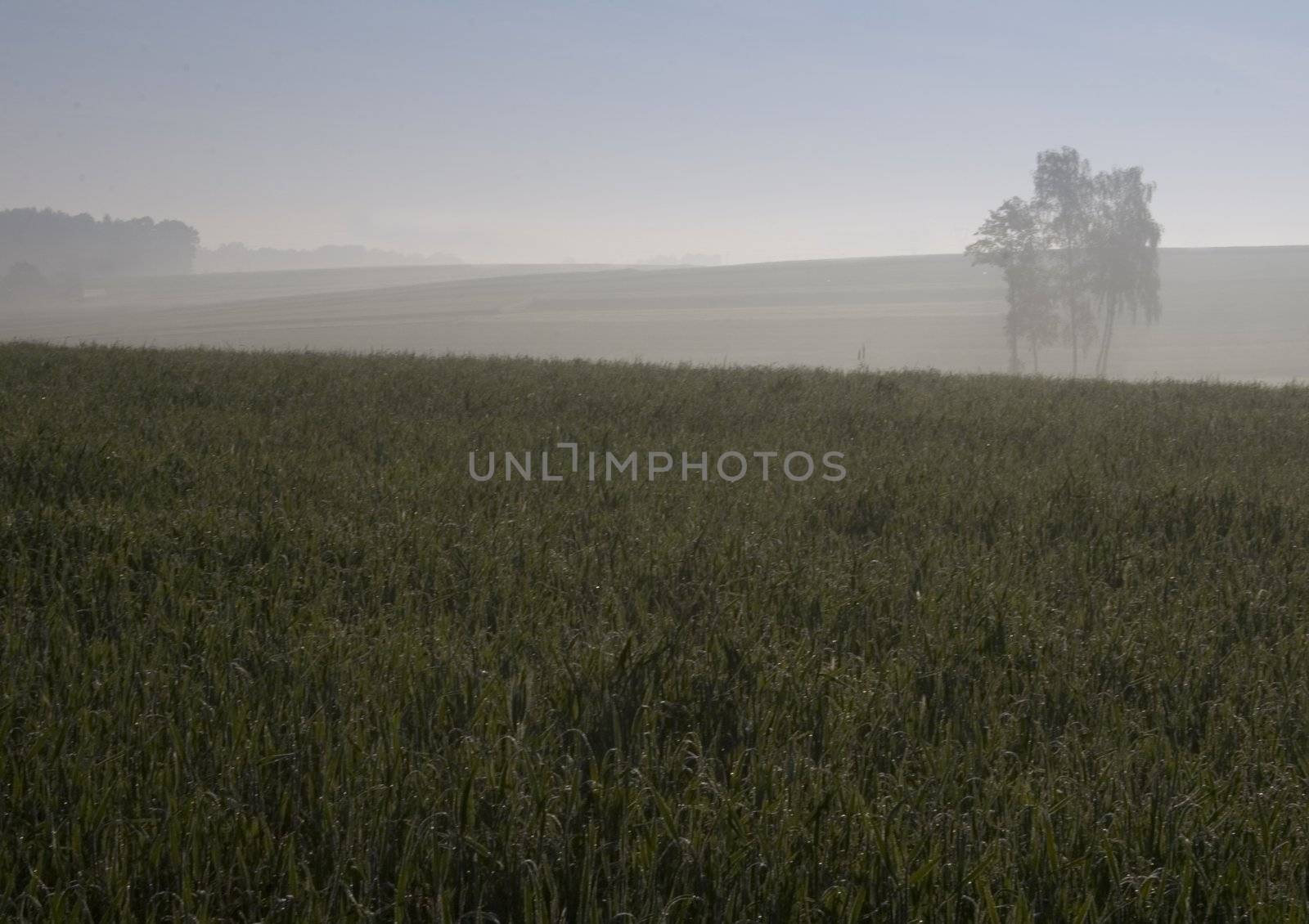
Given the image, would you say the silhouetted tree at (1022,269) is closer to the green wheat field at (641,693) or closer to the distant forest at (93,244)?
the green wheat field at (641,693)

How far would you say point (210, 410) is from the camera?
8359 mm

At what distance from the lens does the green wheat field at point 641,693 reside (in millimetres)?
1978

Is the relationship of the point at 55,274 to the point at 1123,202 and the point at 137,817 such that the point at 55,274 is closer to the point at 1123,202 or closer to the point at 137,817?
the point at 1123,202

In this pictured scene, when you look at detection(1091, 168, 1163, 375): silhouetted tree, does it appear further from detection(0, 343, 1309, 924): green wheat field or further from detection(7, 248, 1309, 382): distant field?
detection(0, 343, 1309, 924): green wheat field

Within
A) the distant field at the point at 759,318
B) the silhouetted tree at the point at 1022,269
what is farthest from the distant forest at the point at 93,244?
the silhouetted tree at the point at 1022,269

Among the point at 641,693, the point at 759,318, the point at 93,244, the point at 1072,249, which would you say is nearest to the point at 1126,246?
the point at 1072,249

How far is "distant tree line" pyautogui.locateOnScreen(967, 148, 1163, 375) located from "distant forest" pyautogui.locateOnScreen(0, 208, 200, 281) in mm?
118719

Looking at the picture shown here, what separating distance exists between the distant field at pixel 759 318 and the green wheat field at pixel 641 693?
31.8 metres

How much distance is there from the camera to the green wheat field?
198cm

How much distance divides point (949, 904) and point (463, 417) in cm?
697

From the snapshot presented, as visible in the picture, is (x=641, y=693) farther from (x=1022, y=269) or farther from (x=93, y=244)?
(x=93, y=244)

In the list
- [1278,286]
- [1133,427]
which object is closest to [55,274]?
[1278,286]

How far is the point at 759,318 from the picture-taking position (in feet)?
228

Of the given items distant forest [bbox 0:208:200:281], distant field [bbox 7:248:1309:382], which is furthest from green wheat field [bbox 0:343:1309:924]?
distant forest [bbox 0:208:200:281]
